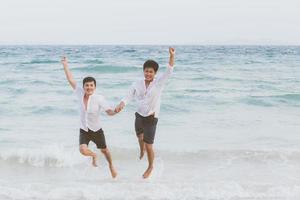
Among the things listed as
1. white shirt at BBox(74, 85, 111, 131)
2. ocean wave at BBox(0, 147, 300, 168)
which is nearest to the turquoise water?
ocean wave at BBox(0, 147, 300, 168)

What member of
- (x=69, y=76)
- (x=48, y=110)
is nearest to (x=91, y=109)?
(x=69, y=76)

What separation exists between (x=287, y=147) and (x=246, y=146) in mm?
823

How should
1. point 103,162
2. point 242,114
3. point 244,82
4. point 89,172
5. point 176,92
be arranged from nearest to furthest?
point 89,172 → point 103,162 → point 242,114 → point 176,92 → point 244,82

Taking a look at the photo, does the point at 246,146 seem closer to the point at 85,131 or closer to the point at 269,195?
the point at 269,195

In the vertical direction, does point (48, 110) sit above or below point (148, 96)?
below

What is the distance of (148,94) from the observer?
628 cm

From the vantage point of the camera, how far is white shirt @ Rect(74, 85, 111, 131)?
20.2 ft

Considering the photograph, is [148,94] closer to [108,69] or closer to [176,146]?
[176,146]

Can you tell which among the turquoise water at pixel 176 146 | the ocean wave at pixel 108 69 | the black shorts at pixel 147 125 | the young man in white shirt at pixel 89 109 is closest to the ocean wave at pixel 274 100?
the turquoise water at pixel 176 146

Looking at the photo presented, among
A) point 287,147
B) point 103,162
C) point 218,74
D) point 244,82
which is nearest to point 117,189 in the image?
point 103,162

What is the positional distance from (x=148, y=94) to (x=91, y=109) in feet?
2.59

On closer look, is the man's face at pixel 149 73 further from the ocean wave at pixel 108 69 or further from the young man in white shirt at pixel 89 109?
the ocean wave at pixel 108 69

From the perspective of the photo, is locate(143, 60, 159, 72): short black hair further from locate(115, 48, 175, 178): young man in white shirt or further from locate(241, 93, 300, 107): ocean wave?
locate(241, 93, 300, 107): ocean wave

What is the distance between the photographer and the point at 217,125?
11758 millimetres
